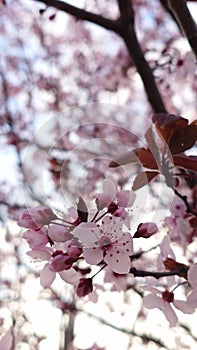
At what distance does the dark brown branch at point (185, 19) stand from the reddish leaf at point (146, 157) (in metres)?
0.40

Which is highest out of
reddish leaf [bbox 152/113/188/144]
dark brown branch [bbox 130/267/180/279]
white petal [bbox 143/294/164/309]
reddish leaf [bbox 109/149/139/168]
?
reddish leaf [bbox 152/113/188/144]

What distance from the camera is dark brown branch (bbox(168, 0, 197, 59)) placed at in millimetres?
1029

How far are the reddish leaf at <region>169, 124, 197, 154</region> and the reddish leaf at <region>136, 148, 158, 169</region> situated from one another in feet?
0.11

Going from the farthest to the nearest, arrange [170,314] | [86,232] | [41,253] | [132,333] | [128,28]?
[132,333] → [128,28] → [170,314] → [41,253] → [86,232]

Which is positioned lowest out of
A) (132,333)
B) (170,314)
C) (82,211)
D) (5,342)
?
(132,333)

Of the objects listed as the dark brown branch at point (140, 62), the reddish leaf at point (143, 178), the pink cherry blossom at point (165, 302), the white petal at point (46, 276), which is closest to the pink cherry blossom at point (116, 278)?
the pink cherry blossom at point (165, 302)

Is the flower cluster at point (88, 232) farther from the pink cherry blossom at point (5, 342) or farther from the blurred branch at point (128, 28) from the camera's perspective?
the blurred branch at point (128, 28)

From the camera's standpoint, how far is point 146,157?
0.79 metres

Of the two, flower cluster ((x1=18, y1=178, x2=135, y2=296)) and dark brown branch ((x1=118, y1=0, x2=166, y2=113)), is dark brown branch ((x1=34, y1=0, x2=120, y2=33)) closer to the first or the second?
Answer: dark brown branch ((x1=118, y1=0, x2=166, y2=113))

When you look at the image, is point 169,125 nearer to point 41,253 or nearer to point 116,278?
point 41,253

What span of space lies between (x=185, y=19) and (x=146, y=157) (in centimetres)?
42

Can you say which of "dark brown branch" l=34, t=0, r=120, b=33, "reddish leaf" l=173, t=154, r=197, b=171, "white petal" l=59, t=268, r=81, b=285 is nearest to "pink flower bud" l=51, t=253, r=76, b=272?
"white petal" l=59, t=268, r=81, b=285

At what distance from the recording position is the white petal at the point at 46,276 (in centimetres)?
87

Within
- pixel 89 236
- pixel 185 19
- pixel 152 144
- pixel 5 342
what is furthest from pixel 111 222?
pixel 185 19
